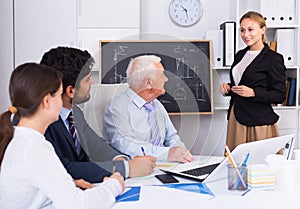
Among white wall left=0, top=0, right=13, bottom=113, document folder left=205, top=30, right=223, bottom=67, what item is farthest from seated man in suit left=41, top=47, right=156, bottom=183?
document folder left=205, top=30, right=223, bottom=67

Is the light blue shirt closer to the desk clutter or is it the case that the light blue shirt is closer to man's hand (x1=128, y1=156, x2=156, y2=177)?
man's hand (x1=128, y1=156, x2=156, y2=177)

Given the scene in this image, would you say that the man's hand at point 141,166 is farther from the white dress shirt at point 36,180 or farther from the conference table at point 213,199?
the white dress shirt at point 36,180

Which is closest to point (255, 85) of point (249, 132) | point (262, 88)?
point (262, 88)

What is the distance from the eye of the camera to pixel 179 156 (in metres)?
1.85

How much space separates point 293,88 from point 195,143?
5.98 ft

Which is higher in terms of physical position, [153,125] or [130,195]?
[153,125]

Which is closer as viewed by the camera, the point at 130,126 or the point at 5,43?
the point at 130,126

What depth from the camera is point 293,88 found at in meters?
3.53

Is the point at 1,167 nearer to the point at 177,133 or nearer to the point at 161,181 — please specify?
the point at 161,181

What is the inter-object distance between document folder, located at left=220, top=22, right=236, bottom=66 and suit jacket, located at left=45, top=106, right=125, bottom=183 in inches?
74.8

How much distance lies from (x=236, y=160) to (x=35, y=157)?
68 centimetres

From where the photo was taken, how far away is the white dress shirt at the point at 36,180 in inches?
46.3

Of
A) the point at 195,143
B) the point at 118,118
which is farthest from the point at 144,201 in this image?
the point at 195,143

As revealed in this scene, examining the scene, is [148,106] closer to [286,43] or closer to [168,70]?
[168,70]
